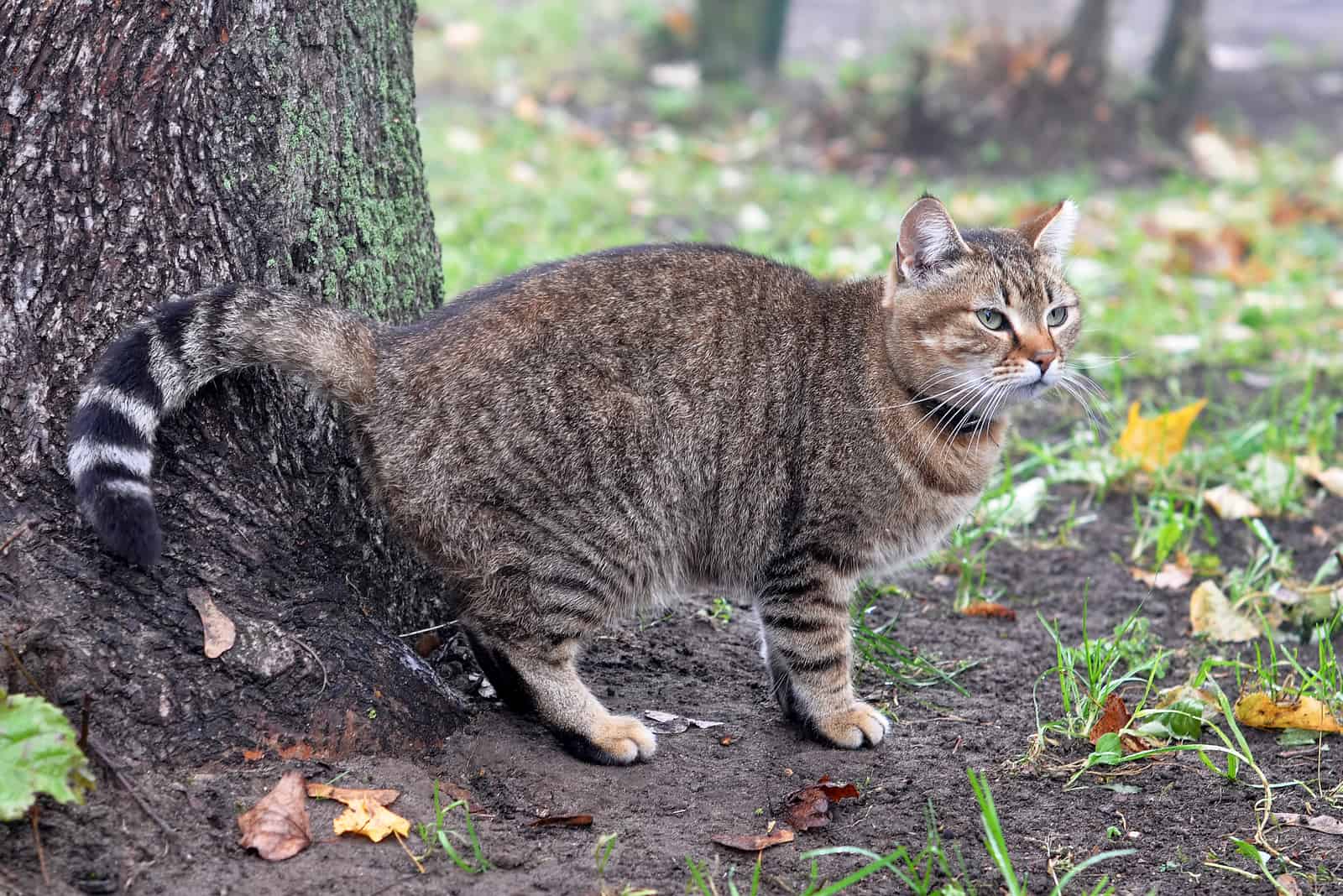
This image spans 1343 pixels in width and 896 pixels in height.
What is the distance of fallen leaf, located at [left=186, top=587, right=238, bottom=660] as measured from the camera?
280cm

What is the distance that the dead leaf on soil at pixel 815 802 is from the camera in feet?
9.43

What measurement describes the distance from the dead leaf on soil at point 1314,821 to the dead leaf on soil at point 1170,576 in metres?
1.35

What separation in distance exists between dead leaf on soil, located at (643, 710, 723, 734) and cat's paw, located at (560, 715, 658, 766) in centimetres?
14

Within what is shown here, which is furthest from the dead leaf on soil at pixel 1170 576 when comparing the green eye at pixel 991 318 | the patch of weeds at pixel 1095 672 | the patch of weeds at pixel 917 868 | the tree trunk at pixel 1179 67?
the tree trunk at pixel 1179 67

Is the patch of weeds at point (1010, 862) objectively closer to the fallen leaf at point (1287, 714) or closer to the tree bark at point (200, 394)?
the fallen leaf at point (1287, 714)

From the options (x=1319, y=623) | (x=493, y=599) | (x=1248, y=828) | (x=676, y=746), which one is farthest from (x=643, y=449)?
(x=1319, y=623)

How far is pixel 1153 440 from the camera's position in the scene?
4.78 m

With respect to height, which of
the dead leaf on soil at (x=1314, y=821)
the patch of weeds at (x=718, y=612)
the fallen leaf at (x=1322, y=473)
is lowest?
the patch of weeds at (x=718, y=612)

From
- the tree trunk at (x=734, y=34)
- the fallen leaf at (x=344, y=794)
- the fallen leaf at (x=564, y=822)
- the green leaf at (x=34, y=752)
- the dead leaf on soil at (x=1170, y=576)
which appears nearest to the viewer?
the green leaf at (x=34, y=752)

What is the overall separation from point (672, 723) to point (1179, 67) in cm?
782

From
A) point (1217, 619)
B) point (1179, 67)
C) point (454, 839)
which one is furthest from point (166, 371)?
point (1179, 67)

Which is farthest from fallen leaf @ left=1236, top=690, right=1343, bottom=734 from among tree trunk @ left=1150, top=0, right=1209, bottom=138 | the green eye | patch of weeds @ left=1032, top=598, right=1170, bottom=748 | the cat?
tree trunk @ left=1150, top=0, right=1209, bottom=138

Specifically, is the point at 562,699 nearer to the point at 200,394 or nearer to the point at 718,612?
the point at 718,612

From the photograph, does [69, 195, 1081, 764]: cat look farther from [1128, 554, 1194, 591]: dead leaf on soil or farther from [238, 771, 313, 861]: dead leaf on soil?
[1128, 554, 1194, 591]: dead leaf on soil
